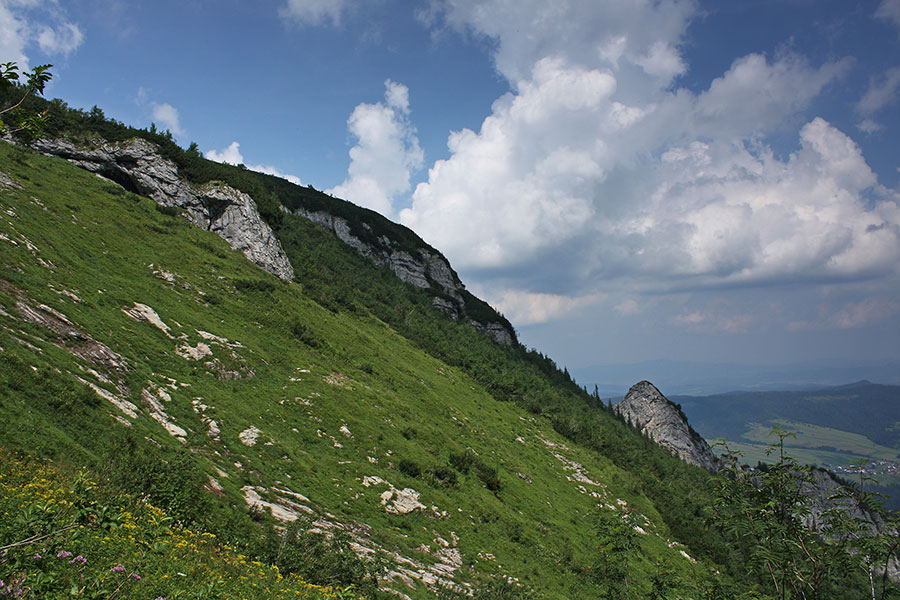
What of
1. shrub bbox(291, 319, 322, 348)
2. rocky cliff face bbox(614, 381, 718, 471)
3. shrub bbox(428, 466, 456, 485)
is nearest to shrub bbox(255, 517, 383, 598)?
shrub bbox(428, 466, 456, 485)

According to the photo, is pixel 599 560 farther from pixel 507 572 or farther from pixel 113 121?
pixel 113 121

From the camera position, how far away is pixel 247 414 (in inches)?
992

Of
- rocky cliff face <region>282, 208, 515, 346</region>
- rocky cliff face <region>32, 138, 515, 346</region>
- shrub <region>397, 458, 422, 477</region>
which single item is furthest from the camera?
rocky cliff face <region>282, 208, 515, 346</region>

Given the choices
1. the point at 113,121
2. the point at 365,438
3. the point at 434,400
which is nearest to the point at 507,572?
the point at 365,438

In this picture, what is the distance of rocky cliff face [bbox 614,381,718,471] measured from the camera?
478 feet

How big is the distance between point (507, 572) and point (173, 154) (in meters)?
75.4

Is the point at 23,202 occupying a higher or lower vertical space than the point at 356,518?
higher

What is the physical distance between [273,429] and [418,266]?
425 feet

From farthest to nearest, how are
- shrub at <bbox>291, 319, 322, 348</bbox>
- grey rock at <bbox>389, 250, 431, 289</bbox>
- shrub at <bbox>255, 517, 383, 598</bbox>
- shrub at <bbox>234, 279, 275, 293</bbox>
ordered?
grey rock at <bbox>389, 250, 431, 289</bbox> < shrub at <bbox>234, 279, 275, 293</bbox> < shrub at <bbox>291, 319, 322, 348</bbox> < shrub at <bbox>255, 517, 383, 598</bbox>

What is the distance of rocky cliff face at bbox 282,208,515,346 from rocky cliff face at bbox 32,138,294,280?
66955 mm

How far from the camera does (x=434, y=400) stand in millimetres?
47469

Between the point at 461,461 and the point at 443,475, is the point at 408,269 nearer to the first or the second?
the point at 461,461

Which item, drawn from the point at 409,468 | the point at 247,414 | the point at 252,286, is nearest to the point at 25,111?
the point at 247,414

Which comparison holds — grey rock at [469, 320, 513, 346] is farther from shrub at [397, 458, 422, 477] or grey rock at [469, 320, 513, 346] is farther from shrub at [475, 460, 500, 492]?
shrub at [397, 458, 422, 477]
